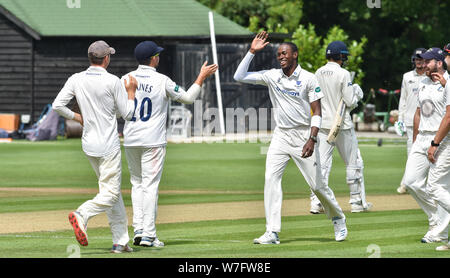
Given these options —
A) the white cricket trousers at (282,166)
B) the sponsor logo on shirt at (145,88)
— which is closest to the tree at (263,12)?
the white cricket trousers at (282,166)

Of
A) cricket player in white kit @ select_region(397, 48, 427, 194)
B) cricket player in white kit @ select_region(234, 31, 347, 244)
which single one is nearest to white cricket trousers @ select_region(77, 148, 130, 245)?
cricket player in white kit @ select_region(234, 31, 347, 244)

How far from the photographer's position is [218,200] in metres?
17.5

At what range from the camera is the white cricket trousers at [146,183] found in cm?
1169

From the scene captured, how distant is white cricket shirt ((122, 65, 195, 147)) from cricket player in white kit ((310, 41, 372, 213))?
13.2ft

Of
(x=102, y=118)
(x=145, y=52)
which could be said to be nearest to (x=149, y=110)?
(x=145, y=52)

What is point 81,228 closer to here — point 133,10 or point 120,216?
point 120,216

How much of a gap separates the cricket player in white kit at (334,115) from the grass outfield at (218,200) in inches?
21.0

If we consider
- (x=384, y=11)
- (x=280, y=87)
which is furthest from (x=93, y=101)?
(x=384, y=11)

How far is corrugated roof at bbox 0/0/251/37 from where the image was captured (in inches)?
1629

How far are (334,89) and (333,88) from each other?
2 cm

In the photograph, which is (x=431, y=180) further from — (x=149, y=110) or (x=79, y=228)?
(x=79, y=228)

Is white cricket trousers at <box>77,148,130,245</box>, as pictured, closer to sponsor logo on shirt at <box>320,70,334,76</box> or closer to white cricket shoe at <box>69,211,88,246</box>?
white cricket shoe at <box>69,211,88,246</box>

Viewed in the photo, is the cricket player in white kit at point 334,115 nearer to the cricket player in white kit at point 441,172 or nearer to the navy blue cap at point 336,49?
the navy blue cap at point 336,49

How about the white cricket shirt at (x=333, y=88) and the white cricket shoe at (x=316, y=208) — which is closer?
the white cricket shirt at (x=333, y=88)
